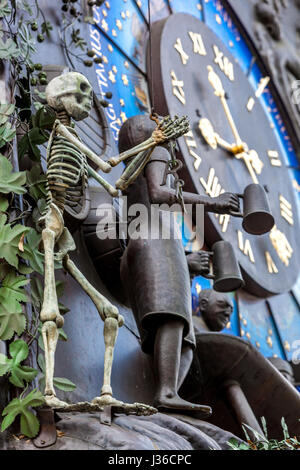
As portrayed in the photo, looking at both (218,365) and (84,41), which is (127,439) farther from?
(84,41)

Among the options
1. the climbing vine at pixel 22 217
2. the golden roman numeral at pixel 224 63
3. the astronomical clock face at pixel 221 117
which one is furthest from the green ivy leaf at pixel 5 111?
the golden roman numeral at pixel 224 63

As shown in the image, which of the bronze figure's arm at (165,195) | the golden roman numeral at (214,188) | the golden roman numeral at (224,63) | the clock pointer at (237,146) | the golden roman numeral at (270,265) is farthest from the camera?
the golden roman numeral at (224,63)

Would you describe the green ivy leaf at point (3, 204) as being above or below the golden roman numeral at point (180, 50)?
below

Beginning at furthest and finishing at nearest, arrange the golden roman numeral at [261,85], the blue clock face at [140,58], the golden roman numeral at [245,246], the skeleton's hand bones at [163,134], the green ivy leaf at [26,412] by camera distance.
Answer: the golden roman numeral at [261,85] < the golden roman numeral at [245,246] < the blue clock face at [140,58] < the skeleton's hand bones at [163,134] < the green ivy leaf at [26,412]

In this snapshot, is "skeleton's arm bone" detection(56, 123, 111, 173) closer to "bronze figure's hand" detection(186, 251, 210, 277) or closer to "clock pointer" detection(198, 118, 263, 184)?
"bronze figure's hand" detection(186, 251, 210, 277)

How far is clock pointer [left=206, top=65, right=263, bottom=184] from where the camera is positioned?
5391 millimetres

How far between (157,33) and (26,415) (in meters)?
2.61

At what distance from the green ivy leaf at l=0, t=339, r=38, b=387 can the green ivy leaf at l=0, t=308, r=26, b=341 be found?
4 centimetres

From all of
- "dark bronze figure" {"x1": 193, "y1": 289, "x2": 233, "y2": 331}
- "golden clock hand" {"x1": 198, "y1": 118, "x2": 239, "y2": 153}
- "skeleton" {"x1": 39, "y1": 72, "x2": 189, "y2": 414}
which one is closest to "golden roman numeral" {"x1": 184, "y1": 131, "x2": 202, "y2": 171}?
"golden clock hand" {"x1": 198, "y1": 118, "x2": 239, "y2": 153}

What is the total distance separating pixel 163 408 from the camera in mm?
3492

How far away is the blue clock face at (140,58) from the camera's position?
4668 millimetres

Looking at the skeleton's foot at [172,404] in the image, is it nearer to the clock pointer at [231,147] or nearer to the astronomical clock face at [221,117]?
the astronomical clock face at [221,117]

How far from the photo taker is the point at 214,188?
4.95m
